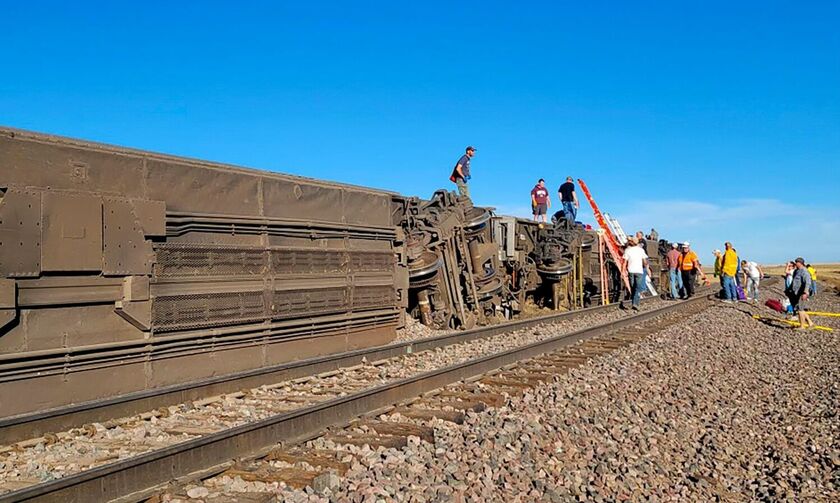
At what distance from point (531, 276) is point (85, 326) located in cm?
1422

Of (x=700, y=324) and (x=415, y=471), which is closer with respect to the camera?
(x=415, y=471)

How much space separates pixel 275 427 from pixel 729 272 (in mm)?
21590

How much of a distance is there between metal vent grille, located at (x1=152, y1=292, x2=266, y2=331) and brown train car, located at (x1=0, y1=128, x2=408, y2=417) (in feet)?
0.06

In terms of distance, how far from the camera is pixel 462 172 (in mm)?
Result: 17797

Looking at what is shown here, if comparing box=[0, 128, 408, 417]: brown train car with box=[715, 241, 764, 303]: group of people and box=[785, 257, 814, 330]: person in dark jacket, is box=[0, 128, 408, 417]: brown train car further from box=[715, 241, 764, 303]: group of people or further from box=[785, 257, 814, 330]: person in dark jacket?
box=[715, 241, 764, 303]: group of people

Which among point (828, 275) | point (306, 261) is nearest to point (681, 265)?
point (306, 261)

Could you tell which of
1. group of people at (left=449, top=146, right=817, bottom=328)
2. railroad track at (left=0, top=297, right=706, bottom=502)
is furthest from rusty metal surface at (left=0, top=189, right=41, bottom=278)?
group of people at (left=449, top=146, right=817, bottom=328)

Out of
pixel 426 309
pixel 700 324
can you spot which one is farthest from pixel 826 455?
pixel 700 324

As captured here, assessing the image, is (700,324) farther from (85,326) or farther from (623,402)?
(85,326)

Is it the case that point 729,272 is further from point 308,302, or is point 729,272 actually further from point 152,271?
point 152,271

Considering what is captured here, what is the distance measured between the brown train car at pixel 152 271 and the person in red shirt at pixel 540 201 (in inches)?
528

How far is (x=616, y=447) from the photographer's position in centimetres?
590

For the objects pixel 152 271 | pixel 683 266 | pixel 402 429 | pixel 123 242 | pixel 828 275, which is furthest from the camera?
pixel 828 275

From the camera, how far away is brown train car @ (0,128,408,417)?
6863 millimetres
